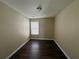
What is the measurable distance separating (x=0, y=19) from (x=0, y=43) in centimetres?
76

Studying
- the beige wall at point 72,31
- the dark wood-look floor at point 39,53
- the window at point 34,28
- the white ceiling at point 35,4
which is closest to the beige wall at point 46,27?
the window at point 34,28

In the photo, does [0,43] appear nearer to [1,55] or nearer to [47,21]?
[1,55]

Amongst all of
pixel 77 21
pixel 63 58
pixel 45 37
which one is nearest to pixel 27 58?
pixel 63 58

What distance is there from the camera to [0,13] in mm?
2516

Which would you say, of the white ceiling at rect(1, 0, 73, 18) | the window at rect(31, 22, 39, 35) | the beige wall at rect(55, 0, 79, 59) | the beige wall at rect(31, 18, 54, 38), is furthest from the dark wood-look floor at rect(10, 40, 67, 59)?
the window at rect(31, 22, 39, 35)

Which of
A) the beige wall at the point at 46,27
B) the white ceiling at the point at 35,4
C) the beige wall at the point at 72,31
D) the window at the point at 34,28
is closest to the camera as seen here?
the beige wall at the point at 72,31

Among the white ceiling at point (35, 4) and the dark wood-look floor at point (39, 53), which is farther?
the dark wood-look floor at point (39, 53)

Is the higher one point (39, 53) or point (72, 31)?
point (72, 31)

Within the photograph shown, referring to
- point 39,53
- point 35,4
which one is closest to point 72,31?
point 35,4

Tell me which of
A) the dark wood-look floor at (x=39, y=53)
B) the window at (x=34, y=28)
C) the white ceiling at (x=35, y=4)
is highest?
the white ceiling at (x=35, y=4)

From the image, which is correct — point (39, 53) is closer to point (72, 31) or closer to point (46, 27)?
point (72, 31)

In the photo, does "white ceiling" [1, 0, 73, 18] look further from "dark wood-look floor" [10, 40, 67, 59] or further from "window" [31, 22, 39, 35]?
"window" [31, 22, 39, 35]

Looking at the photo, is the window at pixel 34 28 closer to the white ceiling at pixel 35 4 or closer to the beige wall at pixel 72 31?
the white ceiling at pixel 35 4

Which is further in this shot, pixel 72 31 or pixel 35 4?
pixel 35 4
